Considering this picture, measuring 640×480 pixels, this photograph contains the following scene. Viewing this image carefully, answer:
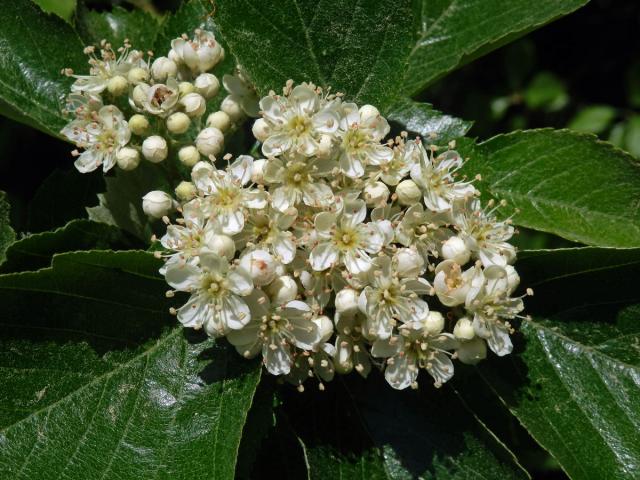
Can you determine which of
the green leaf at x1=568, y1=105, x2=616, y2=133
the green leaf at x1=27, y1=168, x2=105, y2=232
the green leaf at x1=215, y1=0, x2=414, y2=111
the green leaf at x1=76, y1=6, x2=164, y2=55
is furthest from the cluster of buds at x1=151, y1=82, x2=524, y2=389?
the green leaf at x1=568, y1=105, x2=616, y2=133

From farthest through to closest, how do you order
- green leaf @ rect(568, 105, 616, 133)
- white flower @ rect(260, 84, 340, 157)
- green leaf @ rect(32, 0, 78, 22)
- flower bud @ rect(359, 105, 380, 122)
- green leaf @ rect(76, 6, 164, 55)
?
green leaf @ rect(568, 105, 616, 133) → green leaf @ rect(32, 0, 78, 22) → green leaf @ rect(76, 6, 164, 55) → flower bud @ rect(359, 105, 380, 122) → white flower @ rect(260, 84, 340, 157)

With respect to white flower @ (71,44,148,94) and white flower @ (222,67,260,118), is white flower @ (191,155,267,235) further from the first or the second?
white flower @ (71,44,148,94)

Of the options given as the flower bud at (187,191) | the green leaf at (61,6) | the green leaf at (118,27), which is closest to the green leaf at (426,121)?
the flower bud at (187,191)

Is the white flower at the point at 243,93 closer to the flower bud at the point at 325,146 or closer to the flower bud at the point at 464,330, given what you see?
the flower bud at the point at 325,146

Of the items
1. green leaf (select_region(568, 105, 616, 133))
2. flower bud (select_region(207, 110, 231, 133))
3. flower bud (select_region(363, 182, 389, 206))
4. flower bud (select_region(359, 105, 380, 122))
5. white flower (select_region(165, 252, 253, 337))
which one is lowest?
green leaf (select_region(568, 105, 616, 133))

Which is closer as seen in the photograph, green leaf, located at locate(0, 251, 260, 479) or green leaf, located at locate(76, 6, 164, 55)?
green leaf, located at locate(0, 251, 260, 479)

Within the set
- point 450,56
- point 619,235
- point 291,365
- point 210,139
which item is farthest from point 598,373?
point 210,139
